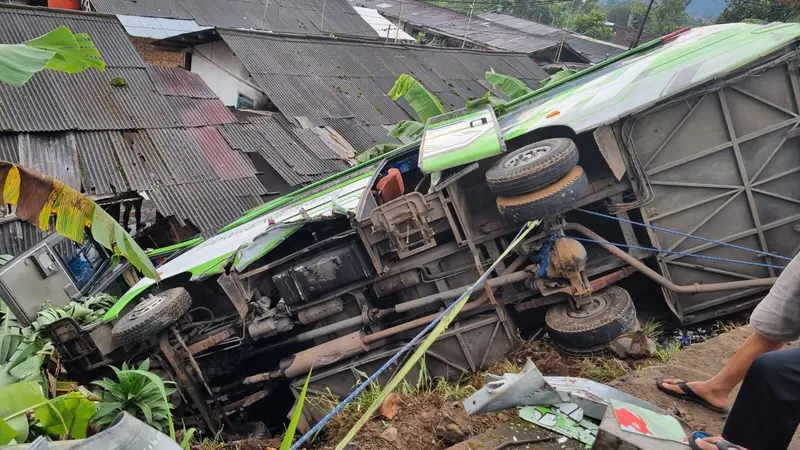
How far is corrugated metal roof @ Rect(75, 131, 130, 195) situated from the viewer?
8336 millimetres

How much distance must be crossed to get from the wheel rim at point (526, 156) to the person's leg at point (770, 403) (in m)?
2.54

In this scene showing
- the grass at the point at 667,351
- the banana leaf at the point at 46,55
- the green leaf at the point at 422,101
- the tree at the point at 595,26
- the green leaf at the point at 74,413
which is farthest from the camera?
the tree at the point at 595,26

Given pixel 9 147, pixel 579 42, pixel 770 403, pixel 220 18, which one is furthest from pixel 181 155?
pixel 579 42

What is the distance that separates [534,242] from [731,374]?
81.0 inches

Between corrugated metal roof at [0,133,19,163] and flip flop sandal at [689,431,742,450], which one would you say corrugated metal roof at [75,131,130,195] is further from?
flip flop sandal at [689,431,742,450]

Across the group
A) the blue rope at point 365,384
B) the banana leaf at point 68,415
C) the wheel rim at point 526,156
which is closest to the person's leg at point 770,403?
the blue rope at point 365,384

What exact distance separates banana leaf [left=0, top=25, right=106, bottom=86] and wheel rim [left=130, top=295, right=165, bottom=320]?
241 cm

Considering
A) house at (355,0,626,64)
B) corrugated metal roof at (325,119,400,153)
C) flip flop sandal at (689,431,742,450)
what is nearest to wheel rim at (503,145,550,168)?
flip flop sandal at (689,431,742,450)

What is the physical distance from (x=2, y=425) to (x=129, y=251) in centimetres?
171

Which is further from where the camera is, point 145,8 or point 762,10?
point 762,10

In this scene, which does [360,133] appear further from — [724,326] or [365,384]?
[365,384]

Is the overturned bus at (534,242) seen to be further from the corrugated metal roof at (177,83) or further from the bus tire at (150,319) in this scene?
the corrugated metal roof at (177,83)

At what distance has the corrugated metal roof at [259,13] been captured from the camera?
14.5 meters

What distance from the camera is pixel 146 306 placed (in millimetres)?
5574
